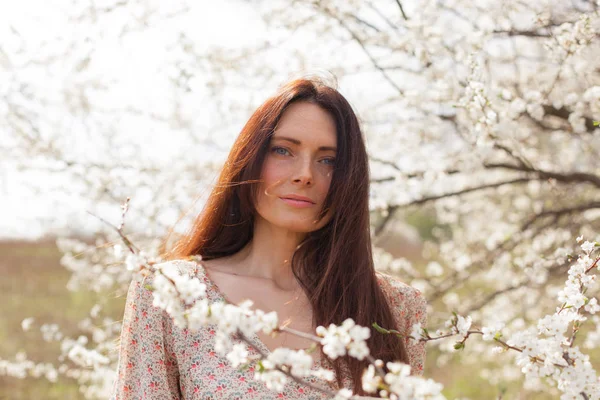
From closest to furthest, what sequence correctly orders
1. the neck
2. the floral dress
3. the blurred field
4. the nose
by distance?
the floral dress, the nose, the neck, the blurred field

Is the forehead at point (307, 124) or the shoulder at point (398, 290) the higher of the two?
the forehead at point (307, 124)

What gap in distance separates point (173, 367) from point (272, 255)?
0.48 meters

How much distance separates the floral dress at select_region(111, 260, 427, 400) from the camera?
5.50 ft

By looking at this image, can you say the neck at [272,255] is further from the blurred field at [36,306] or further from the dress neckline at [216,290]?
the blurred field at [36,306]

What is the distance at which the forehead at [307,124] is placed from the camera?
1942mm

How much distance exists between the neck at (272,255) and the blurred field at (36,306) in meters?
2.69

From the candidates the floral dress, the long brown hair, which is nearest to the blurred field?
the long brown hair

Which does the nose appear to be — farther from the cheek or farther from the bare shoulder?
the bare shoulder

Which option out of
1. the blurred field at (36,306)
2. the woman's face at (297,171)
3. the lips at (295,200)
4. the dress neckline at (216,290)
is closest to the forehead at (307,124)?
the woman's face at (297,171)

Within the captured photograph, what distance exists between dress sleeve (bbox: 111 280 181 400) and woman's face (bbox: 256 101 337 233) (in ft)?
1.49

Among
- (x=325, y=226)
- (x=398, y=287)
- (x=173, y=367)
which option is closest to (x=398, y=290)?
(x=398, y=287)

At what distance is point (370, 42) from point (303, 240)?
1.42 meters

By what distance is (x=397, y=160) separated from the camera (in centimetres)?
369

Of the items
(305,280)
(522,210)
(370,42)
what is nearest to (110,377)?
(305,280)
